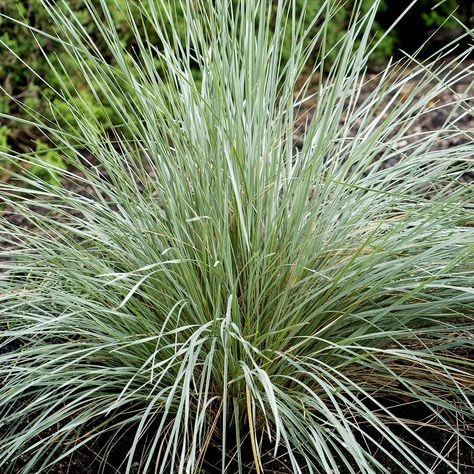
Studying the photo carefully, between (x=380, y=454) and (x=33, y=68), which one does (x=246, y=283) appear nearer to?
(x=380, y=454)

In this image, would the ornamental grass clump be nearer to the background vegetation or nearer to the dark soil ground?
the dark soil ground

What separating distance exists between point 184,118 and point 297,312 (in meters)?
0.74

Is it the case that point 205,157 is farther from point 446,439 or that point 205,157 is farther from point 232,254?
point 446,439

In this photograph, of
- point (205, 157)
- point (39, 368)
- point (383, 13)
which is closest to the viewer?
point (39, 368)

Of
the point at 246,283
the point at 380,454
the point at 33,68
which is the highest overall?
the point at 33,68

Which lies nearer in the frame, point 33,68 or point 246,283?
point 246,283

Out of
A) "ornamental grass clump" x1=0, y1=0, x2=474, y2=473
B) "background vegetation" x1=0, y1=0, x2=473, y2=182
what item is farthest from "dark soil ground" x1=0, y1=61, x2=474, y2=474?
"background vegetation" x1=0, y1=0, x2=473, y2=182

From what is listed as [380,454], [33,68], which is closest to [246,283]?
[380,454]

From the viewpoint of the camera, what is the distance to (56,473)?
258 cm

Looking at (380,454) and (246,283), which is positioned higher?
(246,283)

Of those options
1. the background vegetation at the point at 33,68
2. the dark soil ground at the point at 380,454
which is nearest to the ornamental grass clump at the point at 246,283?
the dark soil ground at the point at 380,454

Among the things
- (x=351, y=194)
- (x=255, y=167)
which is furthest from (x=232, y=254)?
(x=351, y=194)

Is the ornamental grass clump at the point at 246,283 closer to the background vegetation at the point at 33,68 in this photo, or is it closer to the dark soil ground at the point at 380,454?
the dark soil ground at the point at 380,454

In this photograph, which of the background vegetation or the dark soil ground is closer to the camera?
the dark soil ground
